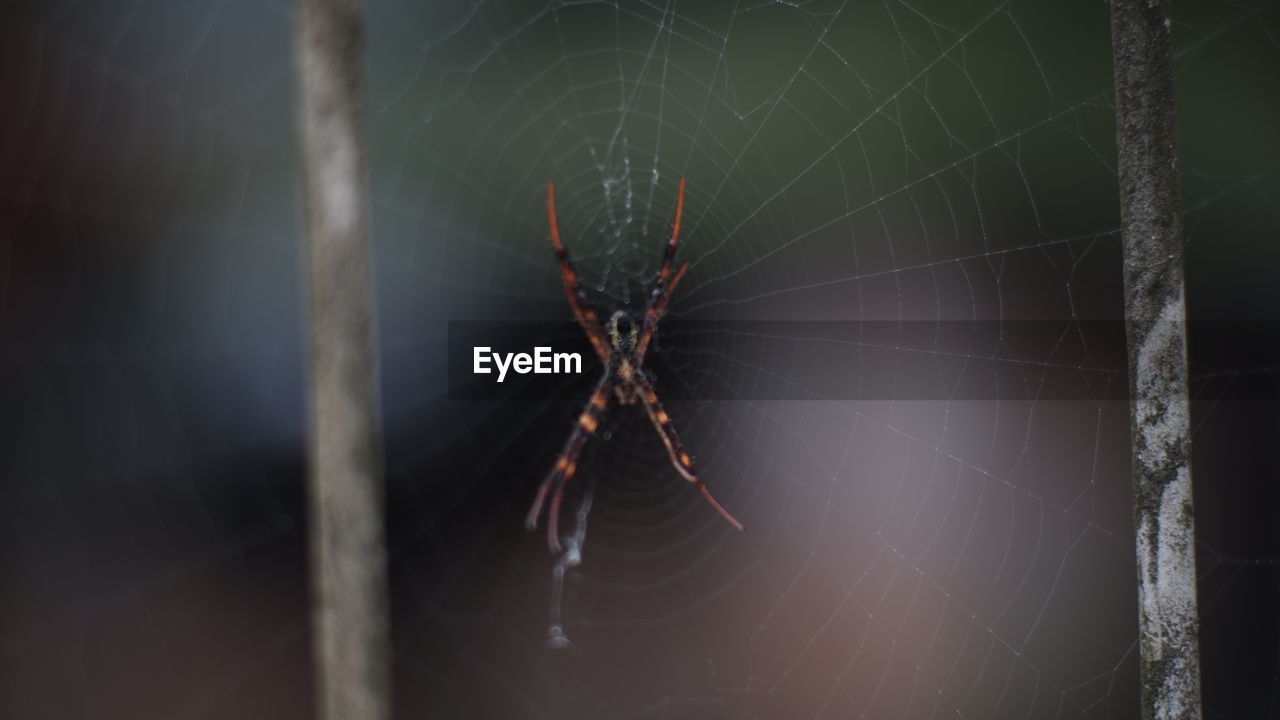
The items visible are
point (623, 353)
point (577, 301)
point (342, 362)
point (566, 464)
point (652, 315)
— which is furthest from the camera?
point (623, 353)

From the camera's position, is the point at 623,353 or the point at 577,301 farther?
the point at 623,353

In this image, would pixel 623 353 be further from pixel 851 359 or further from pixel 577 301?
pixel 851 359

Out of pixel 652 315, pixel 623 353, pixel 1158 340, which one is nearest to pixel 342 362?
pixel 1158 340

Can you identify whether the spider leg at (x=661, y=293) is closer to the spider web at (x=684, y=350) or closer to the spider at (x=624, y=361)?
the spider at (x=624, y=361)

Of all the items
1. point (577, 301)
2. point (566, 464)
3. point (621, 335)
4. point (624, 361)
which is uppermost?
point (577, 301)

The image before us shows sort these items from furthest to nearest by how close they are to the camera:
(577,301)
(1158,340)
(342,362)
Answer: (577,301)
(342,362)
(1158,340)

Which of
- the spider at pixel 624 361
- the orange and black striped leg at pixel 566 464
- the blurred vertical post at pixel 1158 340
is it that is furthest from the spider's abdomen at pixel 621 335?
the blurred vertical post at pixel 1158 340

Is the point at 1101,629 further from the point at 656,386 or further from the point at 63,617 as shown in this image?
the point at 63,617
